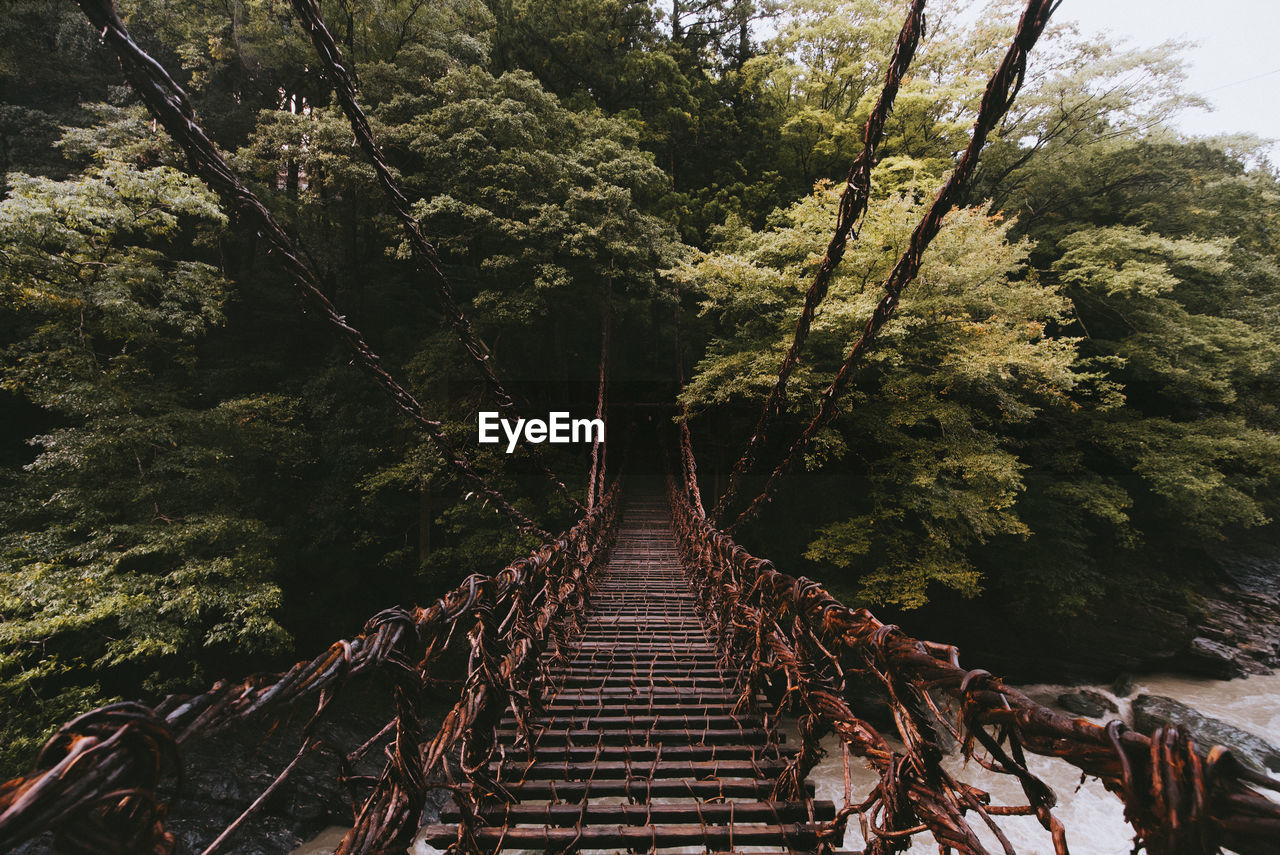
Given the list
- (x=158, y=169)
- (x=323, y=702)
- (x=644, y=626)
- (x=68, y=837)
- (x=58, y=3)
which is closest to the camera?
(x=68, y=837)

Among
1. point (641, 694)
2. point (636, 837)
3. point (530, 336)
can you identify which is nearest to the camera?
point (636, 837)

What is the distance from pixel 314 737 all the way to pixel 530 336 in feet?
27.1

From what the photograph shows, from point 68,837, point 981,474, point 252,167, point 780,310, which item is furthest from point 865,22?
point 68,837

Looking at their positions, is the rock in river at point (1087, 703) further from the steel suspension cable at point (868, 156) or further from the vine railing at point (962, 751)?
the steel suspension cable at point (868, 156)

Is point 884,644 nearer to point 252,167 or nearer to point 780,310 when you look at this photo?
point 780,310

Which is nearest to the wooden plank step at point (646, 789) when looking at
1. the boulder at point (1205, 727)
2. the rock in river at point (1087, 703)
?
the boulder at point (1205, 727)

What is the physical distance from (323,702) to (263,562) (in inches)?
214

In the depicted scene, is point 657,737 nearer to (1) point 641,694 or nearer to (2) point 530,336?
(1) point 641,694

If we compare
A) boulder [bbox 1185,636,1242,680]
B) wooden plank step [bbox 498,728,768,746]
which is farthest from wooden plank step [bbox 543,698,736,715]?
boulder [bbox 1185,636,1242,680]

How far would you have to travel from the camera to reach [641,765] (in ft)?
4.91

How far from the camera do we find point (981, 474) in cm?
490

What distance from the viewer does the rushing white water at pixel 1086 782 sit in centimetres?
430

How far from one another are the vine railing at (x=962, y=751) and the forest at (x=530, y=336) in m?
2.99

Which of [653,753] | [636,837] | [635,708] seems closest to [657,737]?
[653,753]
